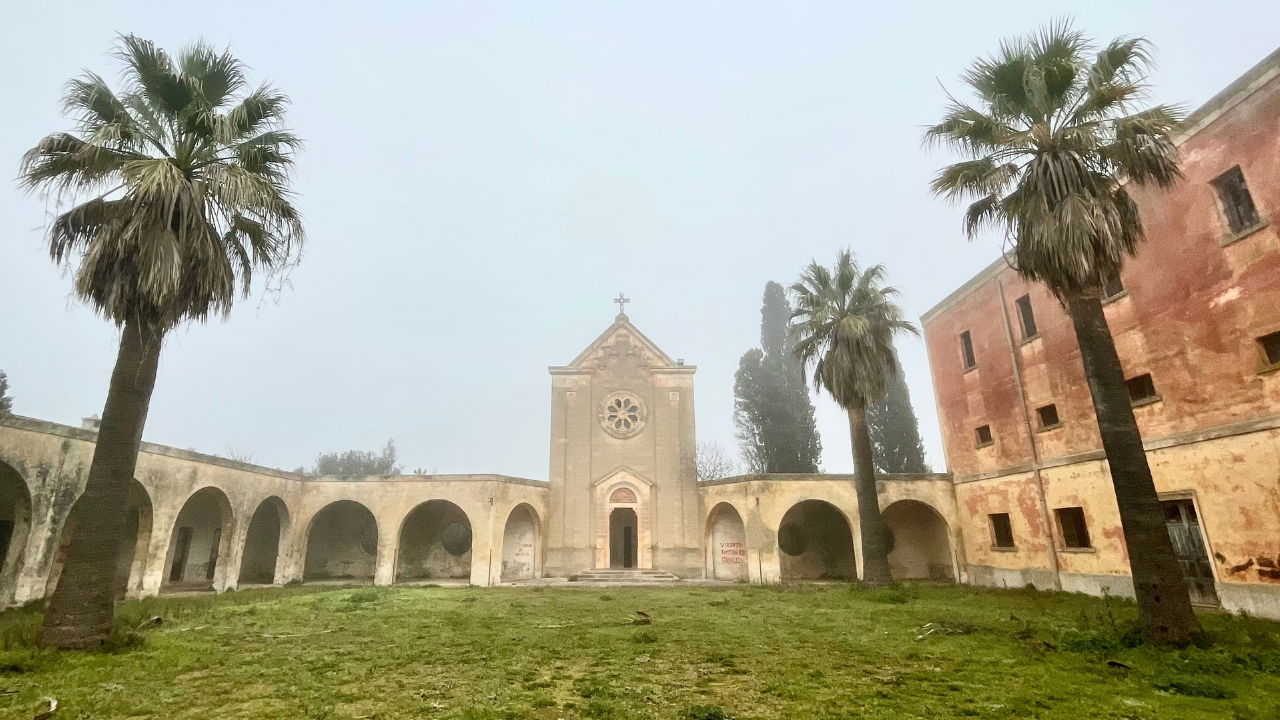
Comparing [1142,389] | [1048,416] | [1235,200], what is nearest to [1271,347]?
[1142,389]

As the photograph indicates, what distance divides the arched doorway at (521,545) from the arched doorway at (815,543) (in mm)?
10946


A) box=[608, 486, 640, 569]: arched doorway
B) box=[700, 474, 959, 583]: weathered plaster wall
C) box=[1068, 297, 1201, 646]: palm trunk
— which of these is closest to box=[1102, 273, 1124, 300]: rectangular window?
box=[1068, 297, 1201, 646]: palm trunk

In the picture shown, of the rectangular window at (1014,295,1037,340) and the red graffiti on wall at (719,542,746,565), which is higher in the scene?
the rectangular window at (1014,295,1037,340)

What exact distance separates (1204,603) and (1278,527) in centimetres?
256

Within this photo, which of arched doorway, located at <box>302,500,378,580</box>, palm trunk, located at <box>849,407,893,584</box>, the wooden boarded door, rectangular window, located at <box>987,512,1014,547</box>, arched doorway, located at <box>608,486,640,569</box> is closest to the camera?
the wooden boarded door

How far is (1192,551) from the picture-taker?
13.0 meters

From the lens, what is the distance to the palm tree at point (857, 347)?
61.1 feet

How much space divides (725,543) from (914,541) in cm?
800

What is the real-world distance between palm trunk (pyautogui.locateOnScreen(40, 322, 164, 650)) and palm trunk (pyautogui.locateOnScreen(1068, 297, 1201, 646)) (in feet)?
49.5

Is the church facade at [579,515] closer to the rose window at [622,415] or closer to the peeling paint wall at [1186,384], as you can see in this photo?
the rose window at [622,415]

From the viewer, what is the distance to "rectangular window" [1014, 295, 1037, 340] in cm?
1820

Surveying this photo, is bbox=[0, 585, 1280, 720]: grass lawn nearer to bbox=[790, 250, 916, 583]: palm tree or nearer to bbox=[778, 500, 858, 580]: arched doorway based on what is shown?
bbox=[790, 250, 916, 583]: palm tree

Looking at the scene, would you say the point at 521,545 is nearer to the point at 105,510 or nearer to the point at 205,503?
the point at 205,503

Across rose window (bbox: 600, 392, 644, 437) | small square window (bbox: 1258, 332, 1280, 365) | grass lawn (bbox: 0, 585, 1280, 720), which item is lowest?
grass lawn (bbox: 0, 585, 1280, 720)
